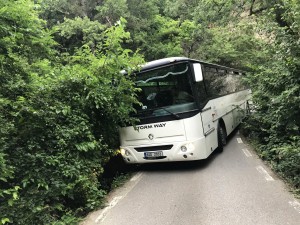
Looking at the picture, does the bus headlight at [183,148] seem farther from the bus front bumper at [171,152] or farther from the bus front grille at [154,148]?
the bus front grille at [154,148]

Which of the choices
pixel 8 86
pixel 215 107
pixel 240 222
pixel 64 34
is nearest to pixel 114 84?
pixel 8 86

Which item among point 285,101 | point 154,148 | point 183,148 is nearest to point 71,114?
point 154,148

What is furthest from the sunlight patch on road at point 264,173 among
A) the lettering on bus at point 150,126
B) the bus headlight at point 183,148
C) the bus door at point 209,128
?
the lettering on bus at point 150,126

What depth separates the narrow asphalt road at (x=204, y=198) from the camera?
15.2 ft

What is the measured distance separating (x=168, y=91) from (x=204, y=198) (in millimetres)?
2860

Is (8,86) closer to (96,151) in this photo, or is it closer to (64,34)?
(96,151)

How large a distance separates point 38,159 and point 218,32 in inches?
838

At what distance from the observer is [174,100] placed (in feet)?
23.7

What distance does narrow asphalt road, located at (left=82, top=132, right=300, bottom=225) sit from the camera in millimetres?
4633

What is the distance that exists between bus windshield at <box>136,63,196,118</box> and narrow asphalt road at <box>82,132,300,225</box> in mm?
1651

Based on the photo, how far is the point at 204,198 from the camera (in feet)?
18.1

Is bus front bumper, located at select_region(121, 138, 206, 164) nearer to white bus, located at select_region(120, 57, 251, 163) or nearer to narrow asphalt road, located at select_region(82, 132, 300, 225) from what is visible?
white bus, located at select_region(120, 57, 251, 163)

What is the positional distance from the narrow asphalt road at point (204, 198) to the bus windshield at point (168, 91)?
1.65 metres

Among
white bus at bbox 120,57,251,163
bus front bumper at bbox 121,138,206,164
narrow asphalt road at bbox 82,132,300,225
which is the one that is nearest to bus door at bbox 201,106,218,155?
white bus at bbox 120,57,251,163
